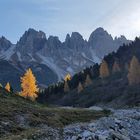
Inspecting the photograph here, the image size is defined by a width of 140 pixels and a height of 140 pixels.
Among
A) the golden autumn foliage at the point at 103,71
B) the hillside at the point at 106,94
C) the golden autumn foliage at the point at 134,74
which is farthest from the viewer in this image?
the golden autumn foliage at the point at 103,71

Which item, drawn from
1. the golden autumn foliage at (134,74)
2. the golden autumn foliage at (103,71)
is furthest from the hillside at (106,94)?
the golden autumn foliage at (134,74)

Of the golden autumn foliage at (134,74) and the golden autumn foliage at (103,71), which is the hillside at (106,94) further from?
the golden autumn foliage at (134,74)

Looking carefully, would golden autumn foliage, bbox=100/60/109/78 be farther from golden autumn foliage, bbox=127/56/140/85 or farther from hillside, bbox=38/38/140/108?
golden autumn foliage, bbox=127/56/140/85

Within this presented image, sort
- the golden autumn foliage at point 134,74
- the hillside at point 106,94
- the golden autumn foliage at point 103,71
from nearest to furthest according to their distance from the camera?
the hillside at point 106,94
the golden autumn foliage at point 134,74
the golden autumn foliage at point 103,71

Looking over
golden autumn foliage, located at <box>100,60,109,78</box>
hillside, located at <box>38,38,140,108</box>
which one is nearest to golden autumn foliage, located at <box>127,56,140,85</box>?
hillside, located at <box>38,38,140,108</box>

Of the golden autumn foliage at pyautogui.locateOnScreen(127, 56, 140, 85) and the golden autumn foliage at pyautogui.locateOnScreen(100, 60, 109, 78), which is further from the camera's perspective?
the golden autumn foliage at pyautogui.locateOnScreen(100, 60, 109, 78)

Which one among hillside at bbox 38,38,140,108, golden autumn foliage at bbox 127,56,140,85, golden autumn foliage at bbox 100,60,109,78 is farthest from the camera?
golden autumn foliage at bbox 100,60,109,78

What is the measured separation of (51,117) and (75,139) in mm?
28374

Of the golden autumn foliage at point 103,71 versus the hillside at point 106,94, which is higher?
the golden autumn foliage at point 103,71

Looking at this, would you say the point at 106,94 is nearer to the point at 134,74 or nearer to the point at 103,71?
the point at 134,74

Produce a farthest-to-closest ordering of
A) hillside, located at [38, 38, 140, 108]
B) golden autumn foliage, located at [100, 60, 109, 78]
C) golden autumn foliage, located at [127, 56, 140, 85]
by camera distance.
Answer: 1. golden autumn foliage, located at [100, 60, 109, 78]
2. golden autumn foliage, located at [127, 56, 140, 85]
3. hillside, located at [38, 38, 140, 108]

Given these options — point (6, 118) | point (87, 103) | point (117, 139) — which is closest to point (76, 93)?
point (87, 103)

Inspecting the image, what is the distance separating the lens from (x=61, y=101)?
185 metres

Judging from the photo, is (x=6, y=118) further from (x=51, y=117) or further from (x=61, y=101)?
(x=61, y=101)
